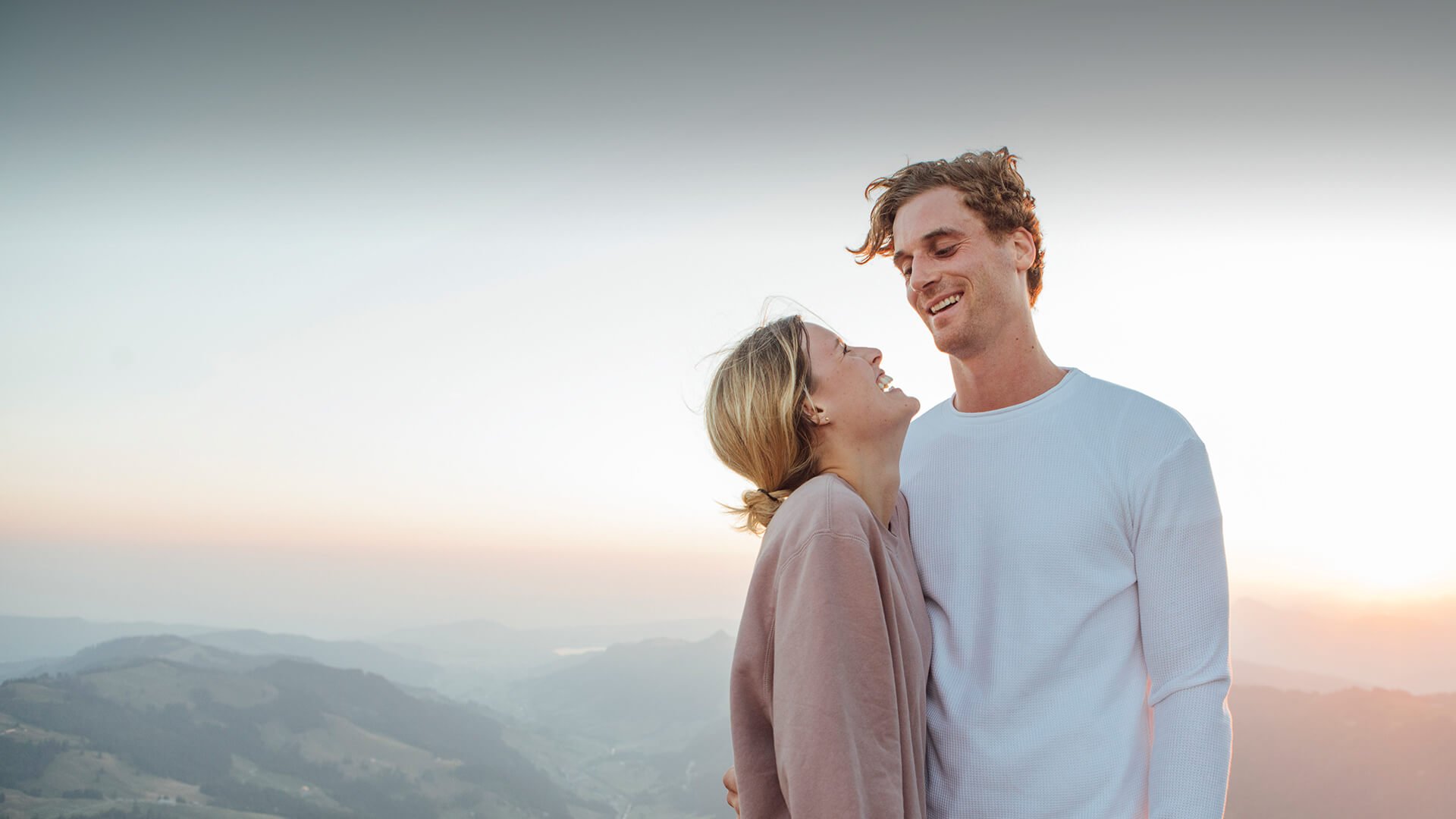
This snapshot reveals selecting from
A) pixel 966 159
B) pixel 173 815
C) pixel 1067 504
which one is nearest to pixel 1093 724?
pixel 1067 504

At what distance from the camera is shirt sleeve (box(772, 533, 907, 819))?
210cm

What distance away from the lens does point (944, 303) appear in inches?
129

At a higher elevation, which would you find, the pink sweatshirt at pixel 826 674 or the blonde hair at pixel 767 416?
the blonde hair at pixel 767 416

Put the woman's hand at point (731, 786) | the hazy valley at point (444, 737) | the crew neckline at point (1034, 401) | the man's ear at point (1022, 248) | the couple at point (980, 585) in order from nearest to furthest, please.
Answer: the couple at point (980, 585), the woman's hand at point (731, 786), the crew neckline at point (1034, 401), the man's ear at point (1022, 248), the hazy valley at point (444, 737)

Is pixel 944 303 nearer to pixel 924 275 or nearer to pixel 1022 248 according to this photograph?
pixel 924 275

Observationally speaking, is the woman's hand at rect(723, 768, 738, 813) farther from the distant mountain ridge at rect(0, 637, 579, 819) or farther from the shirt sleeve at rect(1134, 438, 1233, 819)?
the distant mountain ridge at rect(0, 637, 579, 819)

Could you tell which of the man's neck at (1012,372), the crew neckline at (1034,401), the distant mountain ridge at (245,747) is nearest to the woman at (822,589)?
the crew neckline at (1034,401)

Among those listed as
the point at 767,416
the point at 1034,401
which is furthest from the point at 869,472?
the point at 1034,401

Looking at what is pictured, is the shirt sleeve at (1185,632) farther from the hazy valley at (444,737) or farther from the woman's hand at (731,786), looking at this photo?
the hazy valley at (444,737)

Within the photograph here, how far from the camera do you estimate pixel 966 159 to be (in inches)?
133

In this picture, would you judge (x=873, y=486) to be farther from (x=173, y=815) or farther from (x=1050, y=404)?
(x=173, y=815)

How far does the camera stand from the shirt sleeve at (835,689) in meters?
2.10

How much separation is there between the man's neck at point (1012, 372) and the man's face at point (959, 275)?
58mm

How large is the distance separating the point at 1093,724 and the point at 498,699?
3414 inches
